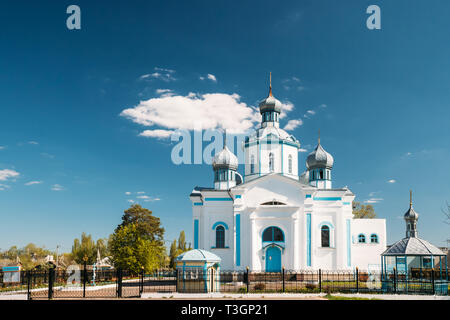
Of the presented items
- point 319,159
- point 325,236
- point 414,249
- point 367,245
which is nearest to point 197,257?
point 414,249

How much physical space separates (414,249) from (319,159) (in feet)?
41.8

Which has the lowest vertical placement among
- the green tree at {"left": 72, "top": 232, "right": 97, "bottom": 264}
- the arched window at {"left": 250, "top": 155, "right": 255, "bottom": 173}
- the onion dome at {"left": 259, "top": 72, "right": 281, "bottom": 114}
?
the green tree at {"left": 72, "top": 232, "right": 97, "bottom": 264}

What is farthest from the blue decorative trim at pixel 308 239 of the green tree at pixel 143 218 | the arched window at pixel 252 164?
the green tree at pixel 143 218

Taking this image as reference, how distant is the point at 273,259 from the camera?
28266 mm

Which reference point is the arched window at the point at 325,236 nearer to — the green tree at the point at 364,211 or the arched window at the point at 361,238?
the arched window at the point at 361,238

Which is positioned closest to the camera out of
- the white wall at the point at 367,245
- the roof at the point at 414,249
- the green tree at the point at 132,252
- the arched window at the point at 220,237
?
the roof at the point at 414,249

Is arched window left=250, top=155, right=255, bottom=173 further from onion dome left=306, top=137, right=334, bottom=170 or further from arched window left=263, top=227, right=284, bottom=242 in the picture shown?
arched window left=263, top=227, right=284, bottom=242

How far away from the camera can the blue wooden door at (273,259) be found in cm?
2812

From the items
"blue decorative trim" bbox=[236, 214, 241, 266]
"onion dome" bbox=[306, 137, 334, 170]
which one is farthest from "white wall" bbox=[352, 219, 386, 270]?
"blue decorative trim" bbox=[236, 214, 241, 266]

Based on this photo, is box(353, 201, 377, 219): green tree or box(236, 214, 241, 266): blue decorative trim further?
box(353, 201, 377, 219): green tree

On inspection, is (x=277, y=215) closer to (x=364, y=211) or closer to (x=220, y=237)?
(x=220, y=237)

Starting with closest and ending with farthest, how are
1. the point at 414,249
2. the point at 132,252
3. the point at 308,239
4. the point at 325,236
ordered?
1. the point at 414,249
2. the point at 308,239
3. the point at 325,236
4. the point at 132,252

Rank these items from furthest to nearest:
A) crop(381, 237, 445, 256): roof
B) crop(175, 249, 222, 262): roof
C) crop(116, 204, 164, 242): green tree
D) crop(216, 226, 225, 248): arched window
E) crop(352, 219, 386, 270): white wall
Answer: crop(116, 204, 164, 242): green tree < crop(352, 219, 386, 270): white wall < crop(216, 226, 225, 248): arched window < crop(381, 237, 445, 256): roof < crop(175, 249, 222, 262): roof

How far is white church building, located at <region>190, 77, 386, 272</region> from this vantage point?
28.2 m
